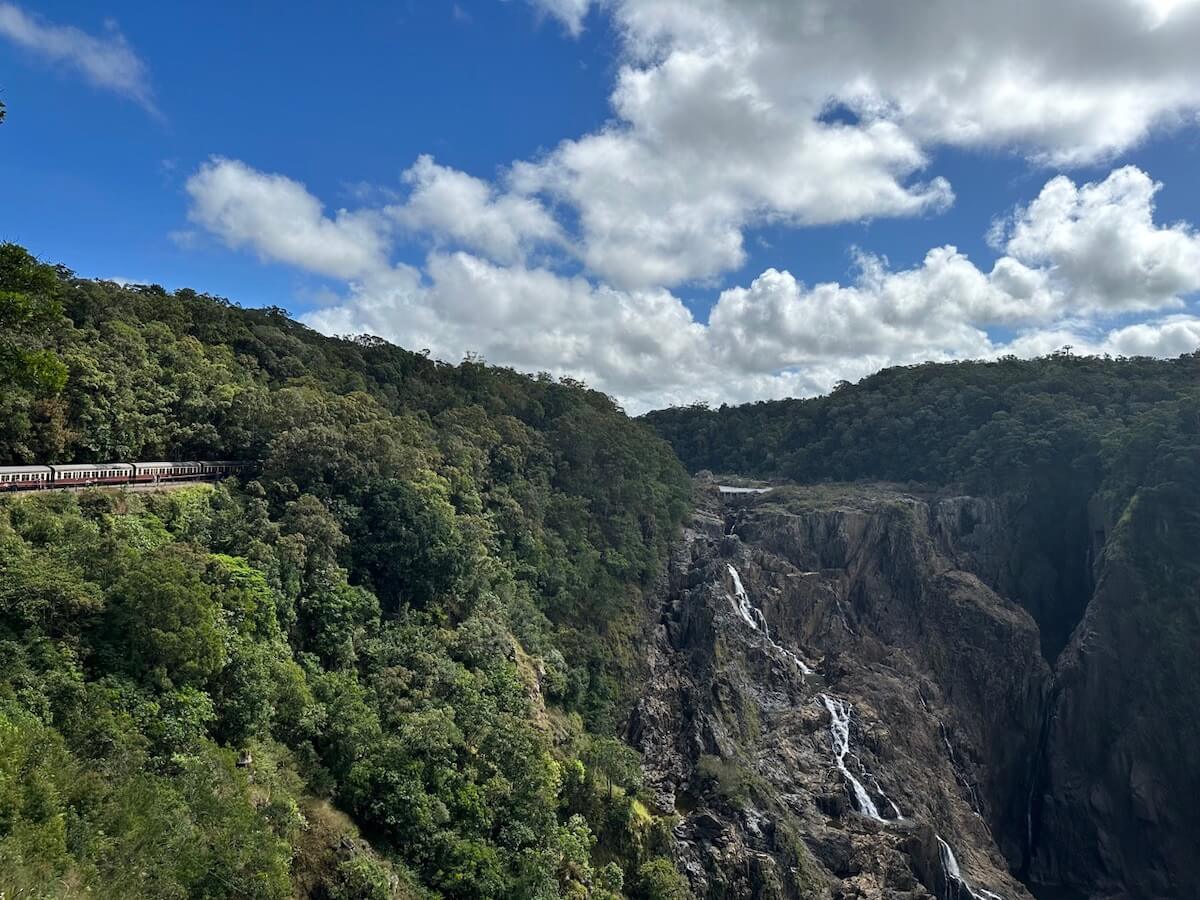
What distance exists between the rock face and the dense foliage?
4711mm

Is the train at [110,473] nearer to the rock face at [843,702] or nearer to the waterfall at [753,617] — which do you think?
the rock face at [843,702]

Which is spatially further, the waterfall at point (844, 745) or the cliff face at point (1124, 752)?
the cliff face at point (1124, 752)

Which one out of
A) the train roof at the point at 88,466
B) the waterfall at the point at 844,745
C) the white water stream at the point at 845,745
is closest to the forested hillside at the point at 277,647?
the train roof at the point at 88,466

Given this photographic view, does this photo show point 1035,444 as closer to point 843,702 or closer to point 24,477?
point 843,702

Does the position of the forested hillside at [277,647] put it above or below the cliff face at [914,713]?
above

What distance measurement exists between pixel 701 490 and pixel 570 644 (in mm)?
31308

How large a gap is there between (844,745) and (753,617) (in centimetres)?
1056

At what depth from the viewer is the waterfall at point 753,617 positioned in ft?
150

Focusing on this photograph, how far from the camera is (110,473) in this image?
→ 25.0 metres

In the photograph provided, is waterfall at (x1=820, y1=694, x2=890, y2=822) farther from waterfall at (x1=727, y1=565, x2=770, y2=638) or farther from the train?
the train

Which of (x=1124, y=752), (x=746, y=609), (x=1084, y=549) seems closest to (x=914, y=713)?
(x=746, y=609)

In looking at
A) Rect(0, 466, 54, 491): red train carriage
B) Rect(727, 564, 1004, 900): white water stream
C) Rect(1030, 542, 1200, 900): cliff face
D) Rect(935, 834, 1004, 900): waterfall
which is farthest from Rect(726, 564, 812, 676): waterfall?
Rect(0, 466, 54, 491): red train carriage

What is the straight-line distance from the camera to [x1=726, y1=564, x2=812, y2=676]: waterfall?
45.9 m

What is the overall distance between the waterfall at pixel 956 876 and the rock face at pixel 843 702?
3.6 inches
